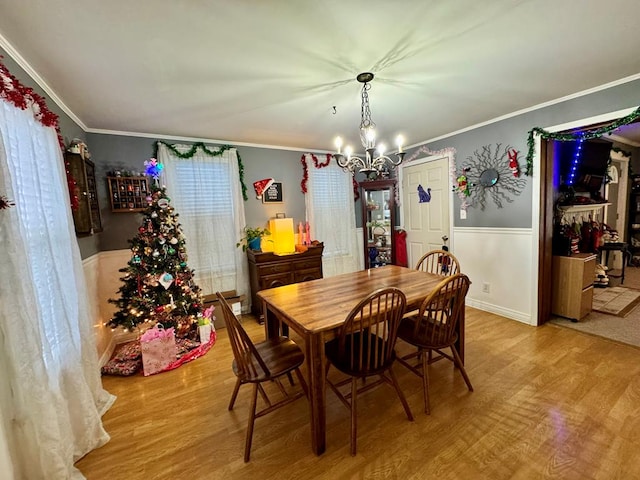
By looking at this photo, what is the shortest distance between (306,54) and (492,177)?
268cm

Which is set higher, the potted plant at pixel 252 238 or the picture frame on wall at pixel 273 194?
the picture frame on wall at pixel 273 194

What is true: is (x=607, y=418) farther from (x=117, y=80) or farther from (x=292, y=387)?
(x=117, y=80)

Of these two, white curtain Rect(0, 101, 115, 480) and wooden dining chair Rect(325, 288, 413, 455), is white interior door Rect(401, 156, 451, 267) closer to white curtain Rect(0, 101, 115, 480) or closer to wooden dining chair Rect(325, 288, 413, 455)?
wooden dining chair Rect(325, 288, 413, 455)

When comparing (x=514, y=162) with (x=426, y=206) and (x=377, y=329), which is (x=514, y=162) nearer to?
(x=426, y=206)

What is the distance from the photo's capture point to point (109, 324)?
2650mm

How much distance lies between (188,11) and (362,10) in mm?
832

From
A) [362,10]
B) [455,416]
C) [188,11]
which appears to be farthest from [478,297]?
[188,11]

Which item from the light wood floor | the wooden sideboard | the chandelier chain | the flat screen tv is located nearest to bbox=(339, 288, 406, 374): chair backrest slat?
the light wood floor

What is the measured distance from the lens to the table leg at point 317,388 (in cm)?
154

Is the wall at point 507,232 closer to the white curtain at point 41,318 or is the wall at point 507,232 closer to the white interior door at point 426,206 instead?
the white interior door at point 426,206

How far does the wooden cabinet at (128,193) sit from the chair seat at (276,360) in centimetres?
213

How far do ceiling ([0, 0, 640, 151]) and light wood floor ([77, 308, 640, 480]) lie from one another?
2.33m

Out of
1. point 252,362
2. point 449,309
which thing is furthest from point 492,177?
point 252,362

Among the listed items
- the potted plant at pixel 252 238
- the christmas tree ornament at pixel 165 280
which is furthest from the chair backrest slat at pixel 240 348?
the potted plant at pixel 252 238
